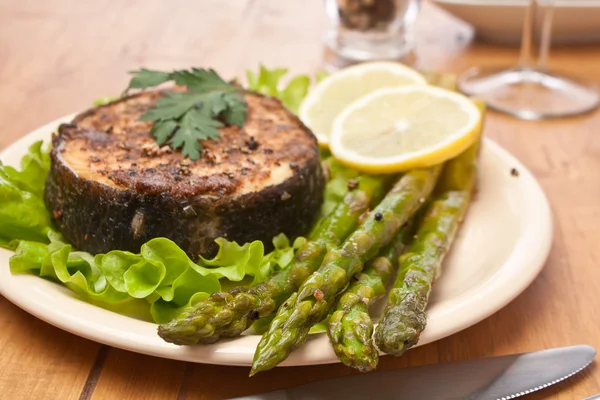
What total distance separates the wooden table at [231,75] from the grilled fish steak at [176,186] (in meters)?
0.44

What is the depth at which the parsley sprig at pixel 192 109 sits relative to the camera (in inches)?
120

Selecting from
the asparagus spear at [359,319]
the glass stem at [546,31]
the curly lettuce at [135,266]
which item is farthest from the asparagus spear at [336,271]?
the glass stem at [546,31]

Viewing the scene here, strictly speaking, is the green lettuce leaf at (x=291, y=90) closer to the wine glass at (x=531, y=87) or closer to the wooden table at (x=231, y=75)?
the wooden table at (x=231, y=75)

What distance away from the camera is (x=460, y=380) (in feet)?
7.71

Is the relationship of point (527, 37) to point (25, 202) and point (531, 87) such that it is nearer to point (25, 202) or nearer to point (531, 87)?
point (531, 87)

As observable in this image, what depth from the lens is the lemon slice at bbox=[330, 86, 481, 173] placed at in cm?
331

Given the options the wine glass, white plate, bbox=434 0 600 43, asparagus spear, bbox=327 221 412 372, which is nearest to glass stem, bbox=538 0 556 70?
the wine glass

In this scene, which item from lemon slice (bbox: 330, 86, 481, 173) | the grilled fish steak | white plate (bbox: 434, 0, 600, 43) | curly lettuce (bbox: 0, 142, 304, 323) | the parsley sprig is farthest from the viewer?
white plate (bbox: 434, 0, 600, 43)

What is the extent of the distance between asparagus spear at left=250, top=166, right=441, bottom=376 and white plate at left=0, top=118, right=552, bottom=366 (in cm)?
9

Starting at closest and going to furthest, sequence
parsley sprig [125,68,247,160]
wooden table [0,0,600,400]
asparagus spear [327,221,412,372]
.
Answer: asparagus spear [327,221,412,372], wooden table [0,0,600,400], parsley sprig [125,68,247,160]

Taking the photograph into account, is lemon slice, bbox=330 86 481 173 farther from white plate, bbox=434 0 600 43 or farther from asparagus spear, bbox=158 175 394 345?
white plate, bbox=434 0 600 43

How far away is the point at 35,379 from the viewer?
Result: 2.38 meters

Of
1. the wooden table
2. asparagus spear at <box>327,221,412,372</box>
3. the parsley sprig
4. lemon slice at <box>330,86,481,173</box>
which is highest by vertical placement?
the parsley sprig

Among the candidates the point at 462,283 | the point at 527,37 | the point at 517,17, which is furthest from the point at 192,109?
the point at 517,17
